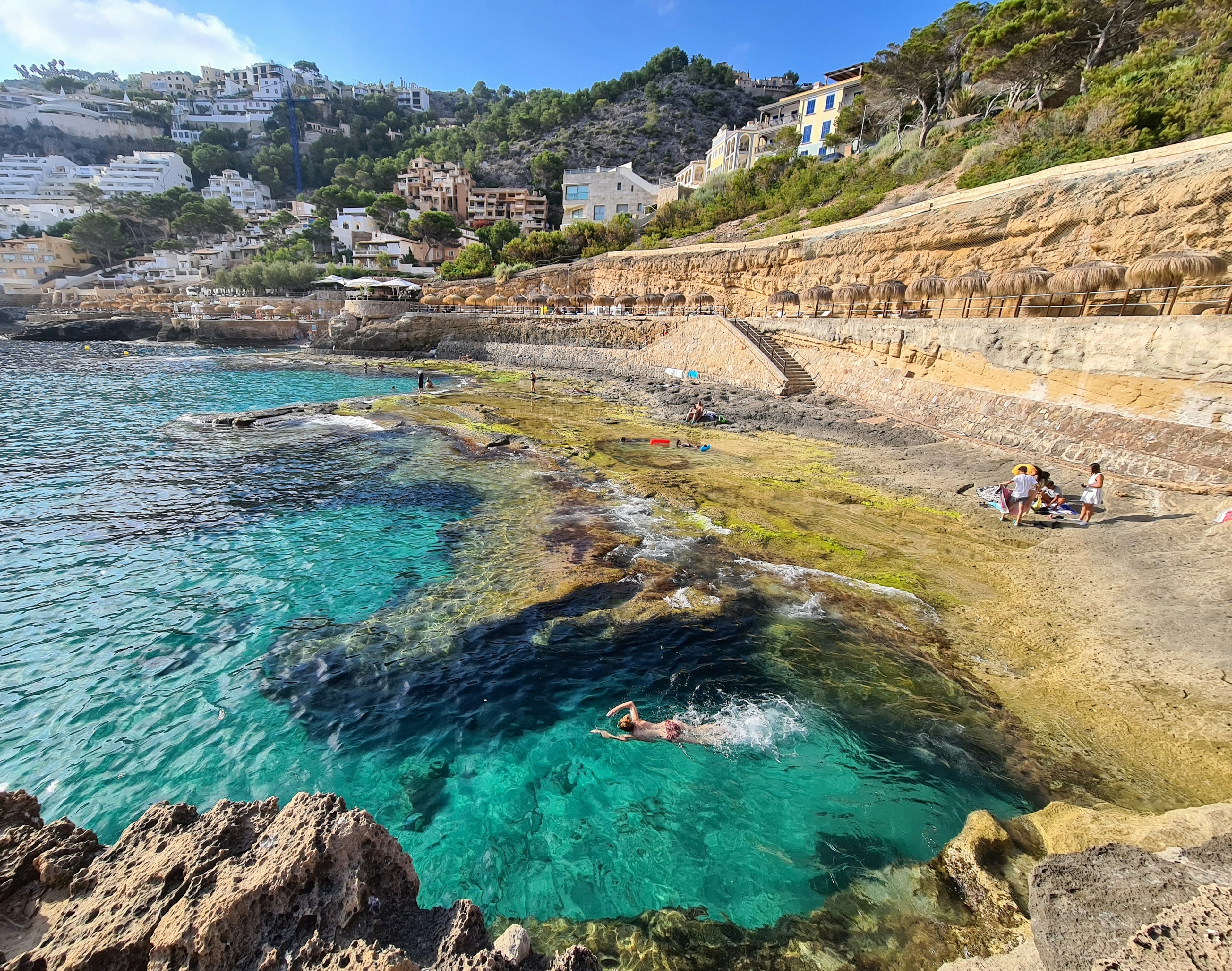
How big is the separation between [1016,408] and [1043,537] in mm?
6070

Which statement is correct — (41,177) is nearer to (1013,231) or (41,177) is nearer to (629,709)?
(1013,231)

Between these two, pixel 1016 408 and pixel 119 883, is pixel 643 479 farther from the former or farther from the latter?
pixel 119 883

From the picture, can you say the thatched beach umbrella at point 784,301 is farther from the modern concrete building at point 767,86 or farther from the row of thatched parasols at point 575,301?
the modern concrete building at point 767,86

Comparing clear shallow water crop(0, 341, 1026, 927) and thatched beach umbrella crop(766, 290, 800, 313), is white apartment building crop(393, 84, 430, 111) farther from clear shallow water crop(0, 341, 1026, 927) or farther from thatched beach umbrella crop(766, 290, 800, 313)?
clear shallow water crop(0, 341, 1026, 927)

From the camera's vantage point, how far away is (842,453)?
54.3 feet

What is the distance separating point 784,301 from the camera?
90.3ft

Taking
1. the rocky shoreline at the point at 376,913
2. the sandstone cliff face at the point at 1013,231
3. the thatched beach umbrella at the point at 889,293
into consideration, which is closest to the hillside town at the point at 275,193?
the sandstone cliff face at the point at 1013,231

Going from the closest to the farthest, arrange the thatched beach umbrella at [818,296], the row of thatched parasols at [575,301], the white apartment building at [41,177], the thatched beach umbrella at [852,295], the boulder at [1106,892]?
the boulder at [1106,892] < the thatched beach umbrella at [852,295] < the thatched beach umbrella at [818,296] < the row of thatched parasols at [575,301] < the white apartment building at [41,177]

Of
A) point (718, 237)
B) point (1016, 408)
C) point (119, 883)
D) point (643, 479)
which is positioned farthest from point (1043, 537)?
point (718, 237)

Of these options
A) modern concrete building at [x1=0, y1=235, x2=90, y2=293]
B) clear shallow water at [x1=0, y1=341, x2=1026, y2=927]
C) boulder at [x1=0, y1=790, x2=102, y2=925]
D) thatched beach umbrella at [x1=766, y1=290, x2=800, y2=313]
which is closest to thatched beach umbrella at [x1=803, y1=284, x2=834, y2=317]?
thatched beach umbrella at [x1=766, y1=290, x2=800, y2=313]

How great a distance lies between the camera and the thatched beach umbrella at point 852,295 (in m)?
23.5

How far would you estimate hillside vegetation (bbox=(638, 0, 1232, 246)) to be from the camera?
2075 centimetres

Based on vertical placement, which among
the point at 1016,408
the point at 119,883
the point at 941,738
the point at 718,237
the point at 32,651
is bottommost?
the point at 32,651

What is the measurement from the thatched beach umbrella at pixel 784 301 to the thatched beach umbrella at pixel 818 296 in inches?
23.0
